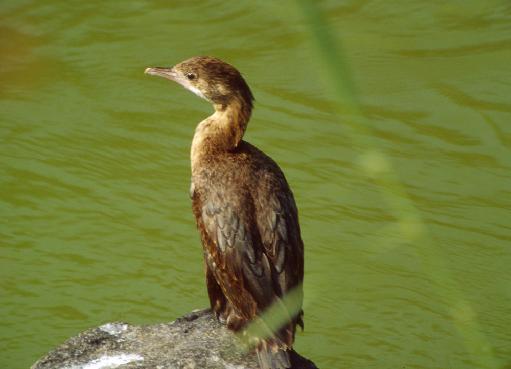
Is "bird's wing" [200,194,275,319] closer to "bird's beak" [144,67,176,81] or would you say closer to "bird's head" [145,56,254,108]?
"bird's head" [145,56,254,108]

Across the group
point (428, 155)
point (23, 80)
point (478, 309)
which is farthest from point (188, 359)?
point (23, 80)

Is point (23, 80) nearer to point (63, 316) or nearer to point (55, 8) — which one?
point (55, 8)

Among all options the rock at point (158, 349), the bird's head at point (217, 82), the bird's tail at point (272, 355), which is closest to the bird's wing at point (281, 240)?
the bird's tail at point (272, 355)

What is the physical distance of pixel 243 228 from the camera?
10.7 ft

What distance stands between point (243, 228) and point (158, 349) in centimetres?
52

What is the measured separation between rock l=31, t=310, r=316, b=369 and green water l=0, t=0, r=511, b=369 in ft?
3.34

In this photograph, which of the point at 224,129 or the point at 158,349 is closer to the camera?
the point at 158,349

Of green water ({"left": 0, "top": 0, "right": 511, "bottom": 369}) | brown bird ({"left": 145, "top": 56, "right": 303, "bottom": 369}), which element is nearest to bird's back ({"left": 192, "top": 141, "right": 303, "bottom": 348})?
brown bird ({"left": 145, "top": 56, "right": 303, "bottom": 369})

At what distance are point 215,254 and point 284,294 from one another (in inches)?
11.8

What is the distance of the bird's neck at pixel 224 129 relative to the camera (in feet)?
11.9

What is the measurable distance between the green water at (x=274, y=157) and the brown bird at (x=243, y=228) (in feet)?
3.16

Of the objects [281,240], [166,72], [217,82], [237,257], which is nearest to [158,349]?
[237,257]

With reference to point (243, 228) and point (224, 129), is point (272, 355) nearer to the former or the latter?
point (243, 228)

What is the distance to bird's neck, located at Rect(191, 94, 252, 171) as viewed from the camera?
362cm
